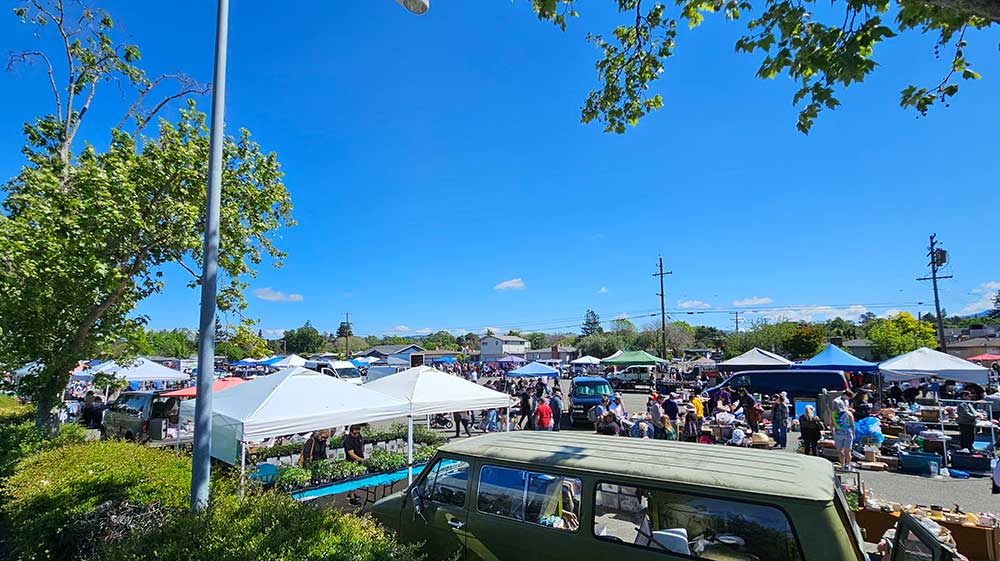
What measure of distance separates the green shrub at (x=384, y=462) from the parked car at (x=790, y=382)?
53.2ft

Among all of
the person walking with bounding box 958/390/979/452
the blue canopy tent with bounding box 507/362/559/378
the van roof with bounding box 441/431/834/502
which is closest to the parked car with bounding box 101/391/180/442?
the blue canopy tent with bounding box 507/362/559/378

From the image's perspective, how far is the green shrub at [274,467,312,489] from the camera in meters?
7.99

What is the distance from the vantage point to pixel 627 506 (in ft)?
12.7

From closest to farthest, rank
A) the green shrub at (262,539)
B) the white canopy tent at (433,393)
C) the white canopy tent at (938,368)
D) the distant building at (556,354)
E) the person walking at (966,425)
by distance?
the green shrub at (262,539)
the white canopy tent at (433,393)
the person walking at (966,425)
the white canopy tent at (938,368)
the distant building at (556,354)

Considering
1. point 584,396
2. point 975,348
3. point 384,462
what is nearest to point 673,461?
point 384,462

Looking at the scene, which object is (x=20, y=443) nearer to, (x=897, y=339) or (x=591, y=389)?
(x=591, y=389)

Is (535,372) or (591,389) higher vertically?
(535,372)

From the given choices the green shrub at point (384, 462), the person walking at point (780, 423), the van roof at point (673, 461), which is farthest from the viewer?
the person walking at point (780, 423)

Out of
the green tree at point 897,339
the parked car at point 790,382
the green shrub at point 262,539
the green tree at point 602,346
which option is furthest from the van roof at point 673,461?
the green tree at point 602,346

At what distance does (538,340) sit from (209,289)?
129278mm

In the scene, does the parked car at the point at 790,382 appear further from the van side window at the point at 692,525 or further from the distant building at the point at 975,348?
the distant building at the point at 975,348

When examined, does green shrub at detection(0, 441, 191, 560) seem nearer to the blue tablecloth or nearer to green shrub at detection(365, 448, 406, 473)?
the blue tablecloth

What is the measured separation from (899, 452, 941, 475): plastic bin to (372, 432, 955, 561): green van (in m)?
9.76

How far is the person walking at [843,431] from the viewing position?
423 inches
